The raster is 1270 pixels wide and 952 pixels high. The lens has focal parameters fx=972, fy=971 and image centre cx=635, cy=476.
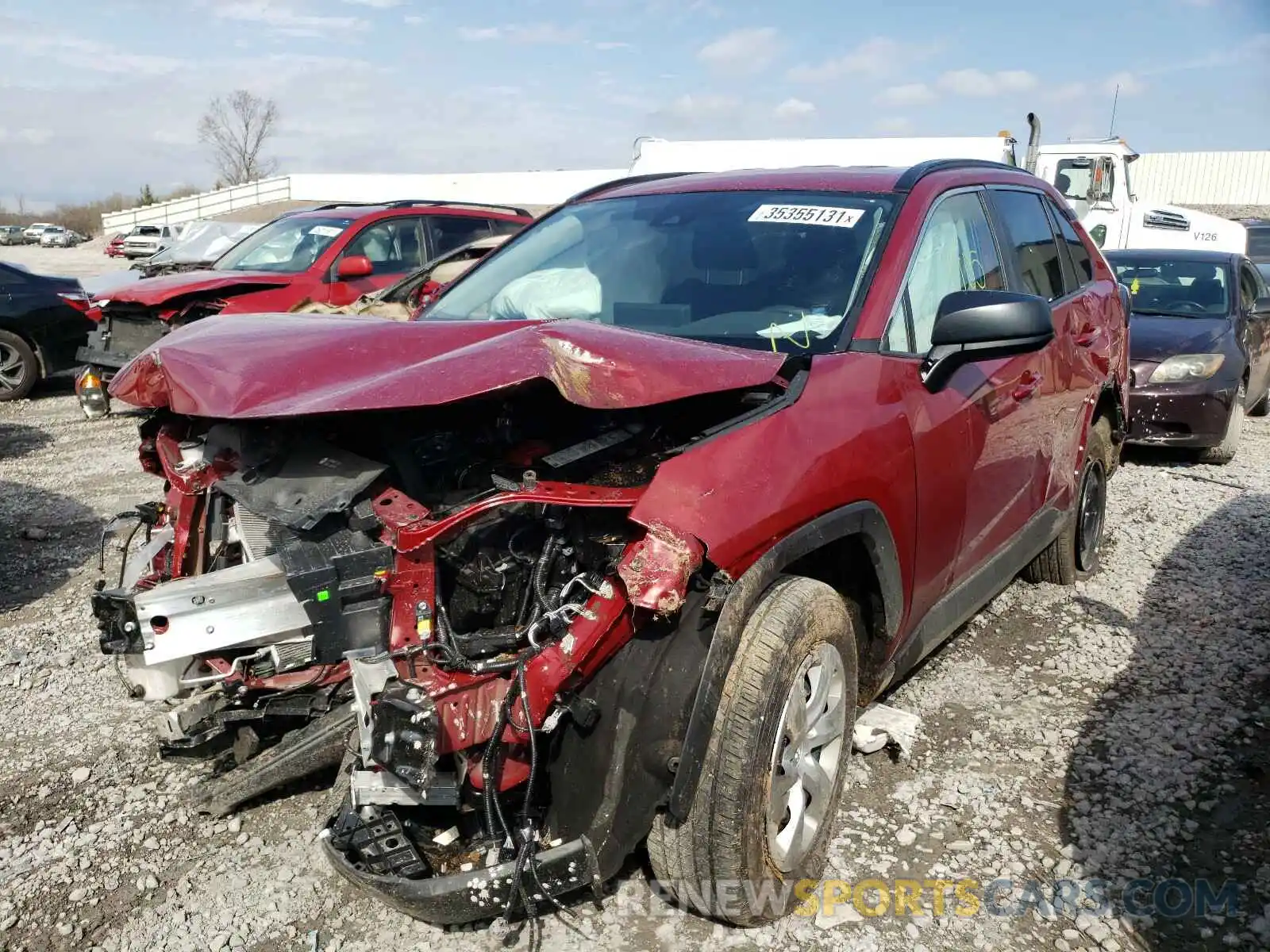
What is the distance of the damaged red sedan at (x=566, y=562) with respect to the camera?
2.15m

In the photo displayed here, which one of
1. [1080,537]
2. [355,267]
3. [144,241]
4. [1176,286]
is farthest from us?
[144,241]

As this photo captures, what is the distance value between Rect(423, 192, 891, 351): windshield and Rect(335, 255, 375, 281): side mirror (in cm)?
444

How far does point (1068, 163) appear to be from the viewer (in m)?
15.9

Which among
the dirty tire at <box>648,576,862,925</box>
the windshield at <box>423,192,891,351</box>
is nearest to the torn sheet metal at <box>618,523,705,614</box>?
the dirty tire at <box>648,576,862,925</box>

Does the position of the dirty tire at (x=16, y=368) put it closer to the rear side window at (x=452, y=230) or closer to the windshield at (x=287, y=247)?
the windshield at (x=287, y=247)

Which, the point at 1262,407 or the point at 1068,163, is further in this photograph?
the point at 1068,163

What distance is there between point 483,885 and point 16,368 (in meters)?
10.4

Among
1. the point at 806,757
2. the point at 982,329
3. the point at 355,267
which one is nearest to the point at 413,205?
the point at 355,267

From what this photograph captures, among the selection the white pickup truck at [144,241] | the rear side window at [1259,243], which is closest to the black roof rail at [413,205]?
the rear side window at [1259,243]

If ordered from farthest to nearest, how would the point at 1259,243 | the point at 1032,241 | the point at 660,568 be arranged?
the point at 1259,243, the point at 1032,241, the point at 660,568

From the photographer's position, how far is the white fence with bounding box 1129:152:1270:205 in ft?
116

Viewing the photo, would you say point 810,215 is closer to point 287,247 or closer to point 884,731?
point 884,731

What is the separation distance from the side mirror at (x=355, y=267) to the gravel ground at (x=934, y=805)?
3.67 m

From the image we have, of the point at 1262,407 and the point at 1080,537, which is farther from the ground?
the point at 1080,537
